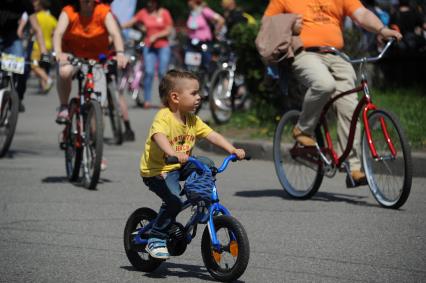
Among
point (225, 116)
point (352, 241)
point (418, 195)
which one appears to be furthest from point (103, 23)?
point (225, 116)

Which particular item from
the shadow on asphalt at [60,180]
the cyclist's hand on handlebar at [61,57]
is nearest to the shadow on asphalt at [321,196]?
the shadow on asphalt at [60,180]

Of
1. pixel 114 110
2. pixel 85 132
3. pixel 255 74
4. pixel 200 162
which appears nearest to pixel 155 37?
pixel 255 74

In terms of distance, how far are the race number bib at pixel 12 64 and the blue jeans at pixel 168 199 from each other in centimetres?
600

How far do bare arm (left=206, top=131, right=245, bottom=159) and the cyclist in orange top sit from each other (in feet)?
13.9

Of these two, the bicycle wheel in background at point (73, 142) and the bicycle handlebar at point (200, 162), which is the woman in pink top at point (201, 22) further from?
the bicycle handlebar at point (200, 162)

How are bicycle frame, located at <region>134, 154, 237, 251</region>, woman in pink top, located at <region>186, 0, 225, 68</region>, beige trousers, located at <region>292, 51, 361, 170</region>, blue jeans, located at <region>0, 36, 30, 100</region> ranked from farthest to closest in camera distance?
woman in pink top, located at <region>186, 0, 225, 68</region> < blue jeans, located at <region>0, 36, 30, 100</region> < beige trousers, located at <region>292, 51, 361, 170</region> < bicycle frame, located at <region>134, 154, 237, 251</region>

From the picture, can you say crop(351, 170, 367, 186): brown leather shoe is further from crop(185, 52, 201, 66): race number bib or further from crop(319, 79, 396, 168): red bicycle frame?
crop(185, 52, 201, 66): race number bib

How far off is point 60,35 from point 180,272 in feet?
14.7

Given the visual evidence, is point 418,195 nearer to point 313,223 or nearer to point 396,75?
point 313,223

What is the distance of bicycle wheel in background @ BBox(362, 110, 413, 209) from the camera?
26.9 feet

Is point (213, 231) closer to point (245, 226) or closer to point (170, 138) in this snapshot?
point (170, 138)

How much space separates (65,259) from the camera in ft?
22.6

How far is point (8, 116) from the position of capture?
12.1 m

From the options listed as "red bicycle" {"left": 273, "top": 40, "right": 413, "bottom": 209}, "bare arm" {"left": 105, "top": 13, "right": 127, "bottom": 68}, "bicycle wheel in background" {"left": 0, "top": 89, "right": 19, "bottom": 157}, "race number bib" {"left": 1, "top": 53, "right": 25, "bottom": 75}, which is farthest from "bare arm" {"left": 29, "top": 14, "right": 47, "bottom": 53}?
"red bicycle" {"left": 273, "top": 40, "right": 413, "bottom": 209}
